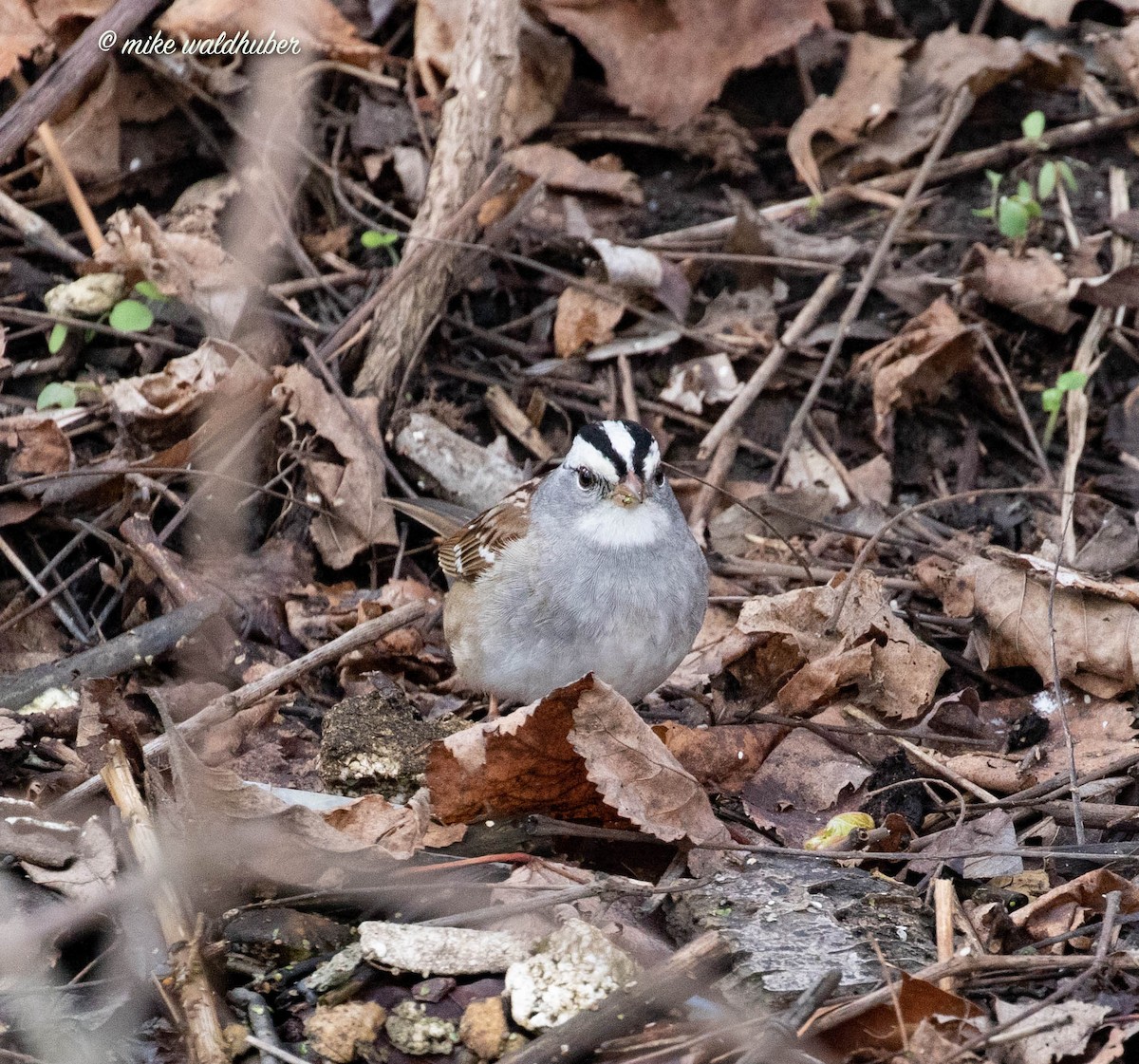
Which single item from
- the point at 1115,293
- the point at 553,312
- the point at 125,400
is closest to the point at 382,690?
the point at 125,400

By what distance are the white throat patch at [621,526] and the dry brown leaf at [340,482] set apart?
1.27 metres

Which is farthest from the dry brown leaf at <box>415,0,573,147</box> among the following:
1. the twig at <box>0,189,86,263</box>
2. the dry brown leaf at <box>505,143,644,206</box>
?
the twig at <box>0,189,86,263</box>

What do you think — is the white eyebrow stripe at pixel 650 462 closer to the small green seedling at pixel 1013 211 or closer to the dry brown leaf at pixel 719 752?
the dry brown leaf at pixel 719 752

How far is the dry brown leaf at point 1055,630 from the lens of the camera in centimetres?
430

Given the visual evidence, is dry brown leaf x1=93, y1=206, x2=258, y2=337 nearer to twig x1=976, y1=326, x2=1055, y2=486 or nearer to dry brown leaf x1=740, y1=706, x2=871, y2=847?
dry brown leaf x1=740, y1=706, x2=871, y2=847

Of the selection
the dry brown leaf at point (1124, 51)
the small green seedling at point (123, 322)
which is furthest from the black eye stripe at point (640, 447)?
the dry brown leaf at point (1124, 51)

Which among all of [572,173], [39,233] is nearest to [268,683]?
[39,233]

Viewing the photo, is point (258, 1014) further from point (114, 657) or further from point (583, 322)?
point (583, 322)

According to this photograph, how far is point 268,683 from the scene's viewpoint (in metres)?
4.00

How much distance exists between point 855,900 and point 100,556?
287 centimetres

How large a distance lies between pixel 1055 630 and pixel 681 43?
11.2 ft

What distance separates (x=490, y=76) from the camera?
5676mm

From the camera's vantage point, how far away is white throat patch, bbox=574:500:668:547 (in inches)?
164

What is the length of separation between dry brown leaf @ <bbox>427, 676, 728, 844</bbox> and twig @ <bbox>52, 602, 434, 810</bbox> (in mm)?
690
